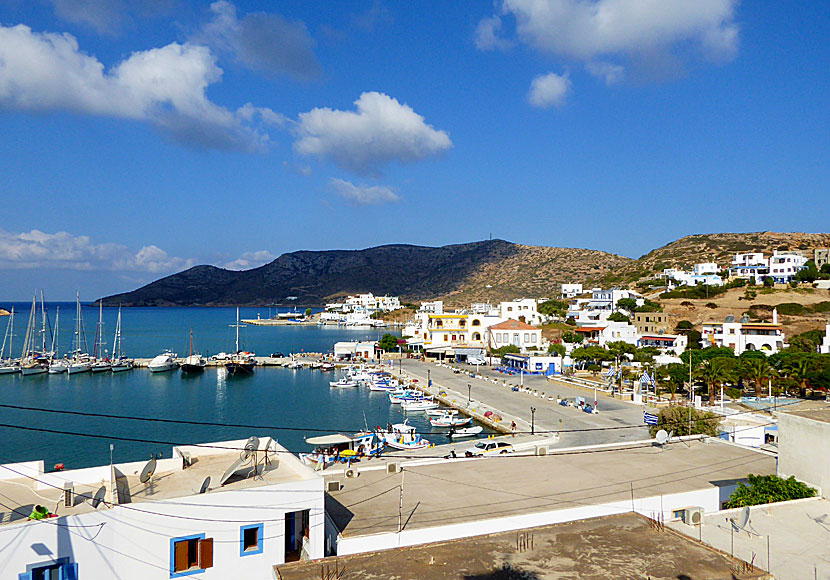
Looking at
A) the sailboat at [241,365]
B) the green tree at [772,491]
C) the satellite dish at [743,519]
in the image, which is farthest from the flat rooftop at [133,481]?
the sailboat at [241,365]

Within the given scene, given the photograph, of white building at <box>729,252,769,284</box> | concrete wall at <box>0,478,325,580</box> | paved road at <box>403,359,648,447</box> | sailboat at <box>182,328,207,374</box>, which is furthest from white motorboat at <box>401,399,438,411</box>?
white building at <box>729,252,769,284</box>

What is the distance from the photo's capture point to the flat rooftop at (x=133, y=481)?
10312 mm

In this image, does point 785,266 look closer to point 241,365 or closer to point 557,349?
point 557,349

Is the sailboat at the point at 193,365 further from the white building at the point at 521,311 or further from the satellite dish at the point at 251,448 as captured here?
the satellite dish at the point at 251,448

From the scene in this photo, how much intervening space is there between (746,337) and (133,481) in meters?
54.9

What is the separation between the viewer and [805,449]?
12.3m

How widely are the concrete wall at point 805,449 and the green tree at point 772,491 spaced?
0.79 ft

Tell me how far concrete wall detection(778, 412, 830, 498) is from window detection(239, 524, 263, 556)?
38.6ft

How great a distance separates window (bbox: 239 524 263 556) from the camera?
33.1 feet

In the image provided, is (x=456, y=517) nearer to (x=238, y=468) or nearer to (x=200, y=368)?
(x=238, y=468)

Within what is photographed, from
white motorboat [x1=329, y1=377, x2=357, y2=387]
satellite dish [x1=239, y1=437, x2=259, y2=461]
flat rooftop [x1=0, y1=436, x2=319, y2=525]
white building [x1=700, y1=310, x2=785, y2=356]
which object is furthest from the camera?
white motorboat [x1=329, y1=377, x2=357, y2=387]

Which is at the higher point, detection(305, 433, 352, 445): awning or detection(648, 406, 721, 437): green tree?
detection(648, 406, 721, 437): green tree

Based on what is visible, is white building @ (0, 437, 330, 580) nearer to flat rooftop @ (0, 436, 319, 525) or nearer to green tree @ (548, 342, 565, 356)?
flat rooftop @ (0, 436, 319, 525)

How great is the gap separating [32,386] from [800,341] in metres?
72.7
